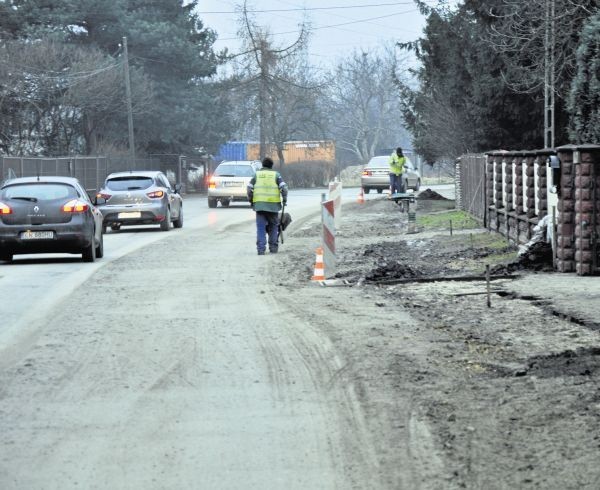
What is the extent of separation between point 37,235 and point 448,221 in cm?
1287

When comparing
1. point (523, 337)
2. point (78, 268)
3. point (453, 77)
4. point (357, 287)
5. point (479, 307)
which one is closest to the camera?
point (523, 337)

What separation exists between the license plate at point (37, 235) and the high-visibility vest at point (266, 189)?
3.63 meters

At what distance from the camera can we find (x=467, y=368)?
362 inches

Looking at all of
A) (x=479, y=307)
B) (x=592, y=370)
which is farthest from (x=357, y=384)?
(x=479, y=307)

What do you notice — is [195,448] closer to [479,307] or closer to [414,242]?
[479,307]

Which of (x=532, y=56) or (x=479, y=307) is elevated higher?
(x=532, y=56)

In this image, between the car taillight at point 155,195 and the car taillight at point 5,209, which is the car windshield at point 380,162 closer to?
the car taillight at point 155,195

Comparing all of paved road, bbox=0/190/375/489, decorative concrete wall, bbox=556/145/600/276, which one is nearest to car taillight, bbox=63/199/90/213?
paved road, bbox=0/190/375/489

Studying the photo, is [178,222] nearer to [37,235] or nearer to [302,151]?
[37,235]

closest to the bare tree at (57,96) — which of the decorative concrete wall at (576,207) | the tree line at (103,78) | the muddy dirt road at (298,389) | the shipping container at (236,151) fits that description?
the tree line at (103,78)

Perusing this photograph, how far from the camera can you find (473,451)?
257 inches

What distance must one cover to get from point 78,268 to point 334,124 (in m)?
109

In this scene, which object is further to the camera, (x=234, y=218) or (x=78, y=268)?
(x=234, y=218)

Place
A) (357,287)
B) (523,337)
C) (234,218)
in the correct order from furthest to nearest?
(234,218), (357,287), (523,337)
